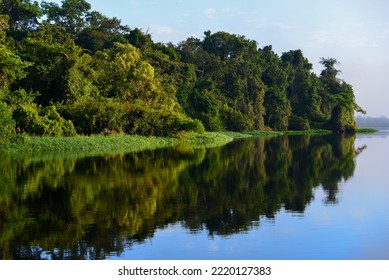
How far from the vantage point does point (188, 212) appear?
35.4ft

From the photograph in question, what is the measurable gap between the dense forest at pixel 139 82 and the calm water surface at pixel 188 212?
13227 mm

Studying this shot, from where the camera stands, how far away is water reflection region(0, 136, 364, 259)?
8.59 meters

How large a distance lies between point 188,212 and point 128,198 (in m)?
2.28

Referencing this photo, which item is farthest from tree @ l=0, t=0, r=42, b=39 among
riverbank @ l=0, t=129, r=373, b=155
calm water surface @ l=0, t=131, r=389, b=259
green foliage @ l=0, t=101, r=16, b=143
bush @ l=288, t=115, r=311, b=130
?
calm water surface @ l=0, t=131, r=389, b=259

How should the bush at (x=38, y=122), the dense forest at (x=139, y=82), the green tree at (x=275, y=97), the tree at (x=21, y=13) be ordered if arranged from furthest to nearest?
the green tree at (x=275, y=97), the tree at (x=21, y=13), the dense forest at (x=139, y=82), the bush at (x=38, y=122)

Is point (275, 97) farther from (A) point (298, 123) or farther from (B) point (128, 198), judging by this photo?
(B) point (128, 198)

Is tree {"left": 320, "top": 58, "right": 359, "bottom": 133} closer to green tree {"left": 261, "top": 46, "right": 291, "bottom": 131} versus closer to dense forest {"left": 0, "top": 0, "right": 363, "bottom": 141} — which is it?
dense forest {"left": 0, "top": 0, "right": 363, "bottom": 141}

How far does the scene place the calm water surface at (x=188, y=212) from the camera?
8039 mm

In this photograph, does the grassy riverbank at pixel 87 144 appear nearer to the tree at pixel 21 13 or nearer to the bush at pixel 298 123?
the tree at pixel 21 13

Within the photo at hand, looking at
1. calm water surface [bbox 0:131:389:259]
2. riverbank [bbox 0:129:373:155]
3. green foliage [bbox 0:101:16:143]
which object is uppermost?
green foliage [bbox 0:101:16:143]

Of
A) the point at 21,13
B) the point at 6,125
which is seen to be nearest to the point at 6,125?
the point at 6,125

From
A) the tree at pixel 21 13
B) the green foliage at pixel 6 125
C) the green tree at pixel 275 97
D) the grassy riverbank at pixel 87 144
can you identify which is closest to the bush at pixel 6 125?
the green foliage at pixel 6 125

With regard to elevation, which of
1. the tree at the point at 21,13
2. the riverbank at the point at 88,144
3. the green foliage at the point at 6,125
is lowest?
the riverbank at the point at 88,144

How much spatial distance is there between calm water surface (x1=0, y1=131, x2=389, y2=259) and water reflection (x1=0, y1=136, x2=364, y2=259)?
0.02m
